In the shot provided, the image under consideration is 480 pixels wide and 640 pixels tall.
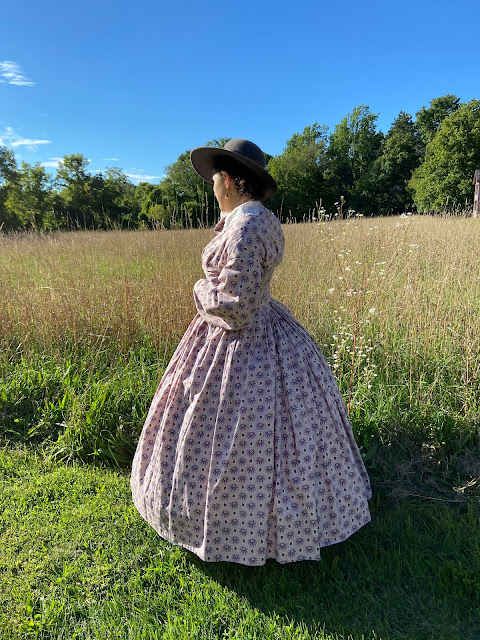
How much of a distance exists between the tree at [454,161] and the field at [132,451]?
27027mm

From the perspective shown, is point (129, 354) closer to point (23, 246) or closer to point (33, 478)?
point (33, 478)

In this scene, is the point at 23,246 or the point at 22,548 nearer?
the point at 22,548

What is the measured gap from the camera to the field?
1.53 meters

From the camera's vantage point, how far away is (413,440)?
2.43 m

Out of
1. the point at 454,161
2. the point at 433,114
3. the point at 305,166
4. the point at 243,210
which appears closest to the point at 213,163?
the point at 243,210

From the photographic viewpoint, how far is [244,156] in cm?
159

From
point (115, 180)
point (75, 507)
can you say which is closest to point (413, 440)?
point (75, 507)

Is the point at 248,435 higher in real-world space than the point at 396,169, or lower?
lower

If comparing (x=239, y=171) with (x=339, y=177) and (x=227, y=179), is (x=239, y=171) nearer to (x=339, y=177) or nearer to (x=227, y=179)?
(x=227, y=179)

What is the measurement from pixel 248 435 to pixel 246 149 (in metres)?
1.12

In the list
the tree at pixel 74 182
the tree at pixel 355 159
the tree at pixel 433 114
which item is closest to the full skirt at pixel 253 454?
the tree at pixel 74 182

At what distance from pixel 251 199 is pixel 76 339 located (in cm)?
236

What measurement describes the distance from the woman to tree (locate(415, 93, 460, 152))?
150ft

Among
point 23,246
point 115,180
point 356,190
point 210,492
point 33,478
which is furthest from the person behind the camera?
point 356,190
